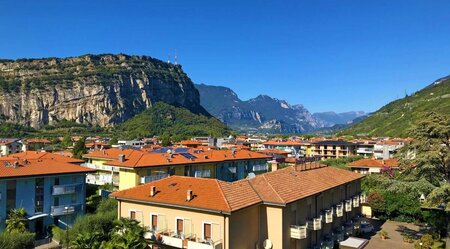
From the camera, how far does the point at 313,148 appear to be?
427ft

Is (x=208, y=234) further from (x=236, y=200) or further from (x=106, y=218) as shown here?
(x=106, y=218)

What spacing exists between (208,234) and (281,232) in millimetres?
5032

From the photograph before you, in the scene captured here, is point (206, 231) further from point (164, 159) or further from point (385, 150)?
point (385, 150)

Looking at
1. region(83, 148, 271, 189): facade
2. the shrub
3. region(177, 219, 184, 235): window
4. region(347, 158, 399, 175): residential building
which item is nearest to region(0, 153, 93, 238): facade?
region(83, 148, 271, 189): facade

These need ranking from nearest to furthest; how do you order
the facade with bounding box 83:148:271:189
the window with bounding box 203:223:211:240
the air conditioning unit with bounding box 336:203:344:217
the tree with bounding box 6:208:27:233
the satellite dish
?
the window with bounding box 203:223:211:240 < the satellite dish < the air conditioning unit with bounding box 336:203:344:217 < the tree with bounding box 6:208:27:233 < the facade with bounding box 83:148:271:189

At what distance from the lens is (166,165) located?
155 ft

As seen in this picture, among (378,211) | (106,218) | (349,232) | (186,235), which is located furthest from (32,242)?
(378,211)

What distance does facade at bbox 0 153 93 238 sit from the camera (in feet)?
115

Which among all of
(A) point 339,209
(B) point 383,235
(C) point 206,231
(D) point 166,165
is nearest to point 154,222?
(C) point 206,231

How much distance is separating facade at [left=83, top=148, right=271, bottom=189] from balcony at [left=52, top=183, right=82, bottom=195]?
20.3ft

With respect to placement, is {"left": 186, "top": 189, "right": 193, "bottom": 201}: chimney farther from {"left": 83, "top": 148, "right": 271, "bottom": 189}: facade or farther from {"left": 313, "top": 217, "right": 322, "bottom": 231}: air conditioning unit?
{"left": 83, "top": 148, "right": 271, "bottom": 189}: facade

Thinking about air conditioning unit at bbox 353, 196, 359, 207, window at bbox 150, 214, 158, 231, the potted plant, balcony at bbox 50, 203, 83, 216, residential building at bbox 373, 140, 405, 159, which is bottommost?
the potted plant

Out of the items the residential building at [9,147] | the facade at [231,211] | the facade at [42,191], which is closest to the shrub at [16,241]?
the facade at [231,211]

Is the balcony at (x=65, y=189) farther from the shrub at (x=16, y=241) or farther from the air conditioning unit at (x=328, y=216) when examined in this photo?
the air conditioning unit at (x=328, y=216)
